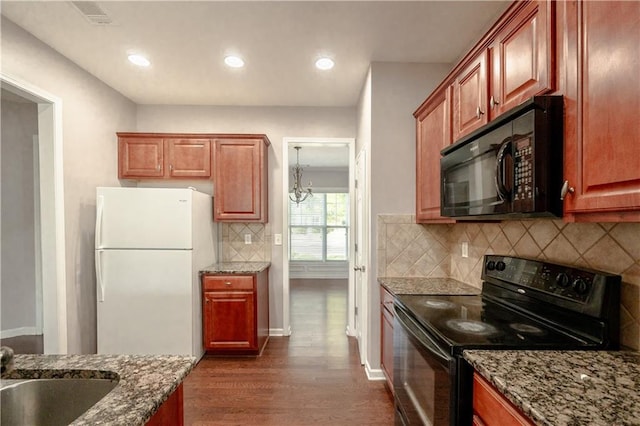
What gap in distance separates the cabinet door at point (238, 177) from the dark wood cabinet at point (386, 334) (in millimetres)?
1619

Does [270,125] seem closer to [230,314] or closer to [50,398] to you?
[230,314]

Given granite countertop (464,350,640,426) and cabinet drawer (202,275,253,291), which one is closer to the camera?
granite countertop (464,350,640,426)

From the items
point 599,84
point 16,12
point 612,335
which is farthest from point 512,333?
point 16,12

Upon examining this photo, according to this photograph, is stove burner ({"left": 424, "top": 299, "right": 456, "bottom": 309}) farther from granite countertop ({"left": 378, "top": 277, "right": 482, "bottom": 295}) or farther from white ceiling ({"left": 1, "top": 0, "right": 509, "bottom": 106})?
white ceiling ({"left": 1, "top": 0, "right": 509, "bottom": 106})

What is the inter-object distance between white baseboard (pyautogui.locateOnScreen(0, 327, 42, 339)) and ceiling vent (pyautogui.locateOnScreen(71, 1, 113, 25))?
356 cm

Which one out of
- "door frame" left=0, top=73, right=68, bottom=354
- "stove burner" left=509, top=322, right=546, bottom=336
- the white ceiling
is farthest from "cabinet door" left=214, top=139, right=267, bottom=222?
"stove burner" left=509, top=322, right=546, bottom=336

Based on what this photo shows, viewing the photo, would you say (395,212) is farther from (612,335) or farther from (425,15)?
(612,335)

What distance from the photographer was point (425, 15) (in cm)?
204

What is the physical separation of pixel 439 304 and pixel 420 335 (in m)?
0.35

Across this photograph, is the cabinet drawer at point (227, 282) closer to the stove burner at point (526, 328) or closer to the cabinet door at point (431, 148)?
the cabinet door at point (431, 148)

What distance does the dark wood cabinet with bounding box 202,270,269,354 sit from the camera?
2998mm

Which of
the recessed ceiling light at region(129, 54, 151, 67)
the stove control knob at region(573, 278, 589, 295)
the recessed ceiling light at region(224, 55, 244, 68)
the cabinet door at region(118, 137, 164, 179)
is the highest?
the recessed ceiling light at region(129, 54, 151, 67)

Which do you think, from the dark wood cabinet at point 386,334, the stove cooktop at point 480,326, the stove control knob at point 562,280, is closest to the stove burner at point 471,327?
the stove cooktop at point 480,326

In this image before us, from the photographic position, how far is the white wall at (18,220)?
Answer: 353 centimetres
